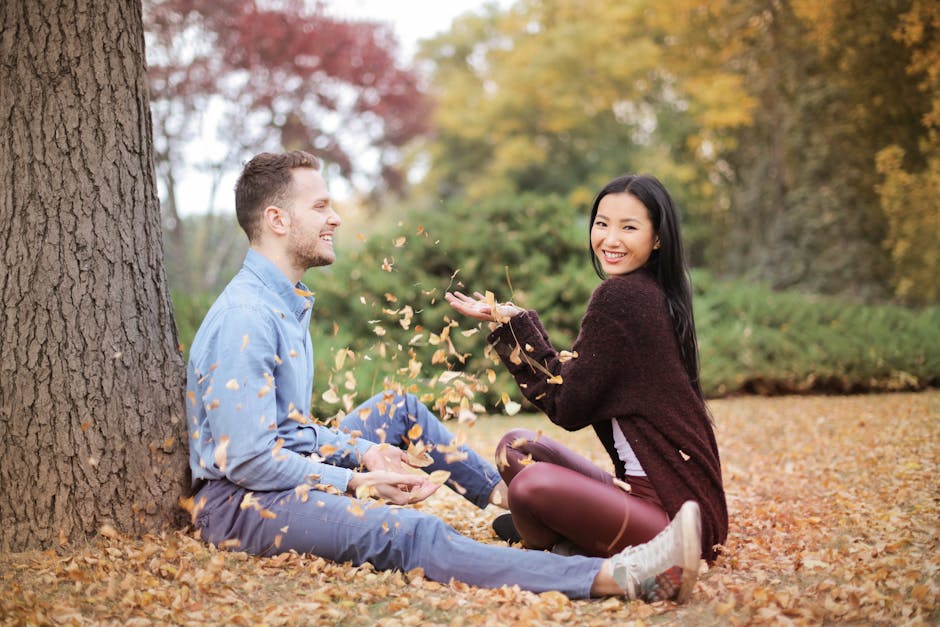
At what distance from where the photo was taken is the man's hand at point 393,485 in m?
2.86

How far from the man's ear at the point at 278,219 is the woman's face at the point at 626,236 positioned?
3.96ft

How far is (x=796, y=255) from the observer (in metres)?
14.2

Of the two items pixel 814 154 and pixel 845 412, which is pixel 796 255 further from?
pixel 845 412

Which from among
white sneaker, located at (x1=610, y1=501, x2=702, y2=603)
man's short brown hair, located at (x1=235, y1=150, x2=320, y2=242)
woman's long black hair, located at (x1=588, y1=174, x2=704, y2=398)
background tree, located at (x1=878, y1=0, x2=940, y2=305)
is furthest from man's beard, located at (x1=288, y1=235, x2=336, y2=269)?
background tree, located at (x1=878, y1=0, x2=940, y2=305)

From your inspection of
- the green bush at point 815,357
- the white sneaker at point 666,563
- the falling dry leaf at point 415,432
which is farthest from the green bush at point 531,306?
the white sneaker at point 666,563

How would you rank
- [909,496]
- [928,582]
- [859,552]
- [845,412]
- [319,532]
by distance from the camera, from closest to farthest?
[928,582]
[319,532]
[859,552]
[909,496]
[845,412]

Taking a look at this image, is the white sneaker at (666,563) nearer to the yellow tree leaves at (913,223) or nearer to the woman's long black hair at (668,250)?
the woman's long black hair at (668,250)

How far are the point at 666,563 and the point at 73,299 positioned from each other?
227 centimetres

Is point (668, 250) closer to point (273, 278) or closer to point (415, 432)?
point (415, 432)

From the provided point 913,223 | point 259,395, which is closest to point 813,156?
point 913,223

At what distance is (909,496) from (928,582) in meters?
1.48

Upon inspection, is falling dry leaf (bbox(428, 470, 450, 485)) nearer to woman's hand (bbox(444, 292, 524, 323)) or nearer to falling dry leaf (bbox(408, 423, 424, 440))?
falling dry leaf (bbox(408, 423, 424, 440))

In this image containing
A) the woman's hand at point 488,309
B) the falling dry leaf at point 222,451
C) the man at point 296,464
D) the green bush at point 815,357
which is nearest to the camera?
the man at point 296,464

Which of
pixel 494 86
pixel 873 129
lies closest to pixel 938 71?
pixel 873 129
